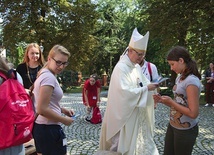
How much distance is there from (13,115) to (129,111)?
4.73 feet

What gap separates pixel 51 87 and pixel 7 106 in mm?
547

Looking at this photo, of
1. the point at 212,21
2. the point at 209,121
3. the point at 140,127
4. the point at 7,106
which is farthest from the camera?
the point at 212,21

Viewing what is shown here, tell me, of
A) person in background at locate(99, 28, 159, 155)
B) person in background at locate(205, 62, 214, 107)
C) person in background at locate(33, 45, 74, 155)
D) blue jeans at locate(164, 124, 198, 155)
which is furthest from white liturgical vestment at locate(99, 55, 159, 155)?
person in background at locate(205, 62, 214, 107)

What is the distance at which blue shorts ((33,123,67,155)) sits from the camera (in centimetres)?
271

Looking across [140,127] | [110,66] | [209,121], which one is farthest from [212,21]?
[110,66]

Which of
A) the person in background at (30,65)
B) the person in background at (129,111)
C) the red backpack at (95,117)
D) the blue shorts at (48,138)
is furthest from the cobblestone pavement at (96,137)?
the blue shorts at (48,138)

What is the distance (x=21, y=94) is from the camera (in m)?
2.25

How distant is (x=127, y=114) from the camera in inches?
126

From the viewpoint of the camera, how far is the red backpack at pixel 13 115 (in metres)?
2.12

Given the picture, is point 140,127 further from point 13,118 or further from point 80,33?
point 80,33

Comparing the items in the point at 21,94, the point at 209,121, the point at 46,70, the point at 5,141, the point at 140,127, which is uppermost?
the point at 46,70

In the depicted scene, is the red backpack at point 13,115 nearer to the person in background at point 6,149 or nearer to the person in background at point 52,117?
the person in background at point 6,149

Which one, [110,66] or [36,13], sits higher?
[36,13]

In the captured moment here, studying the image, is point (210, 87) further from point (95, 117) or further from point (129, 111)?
point (129, 111)
